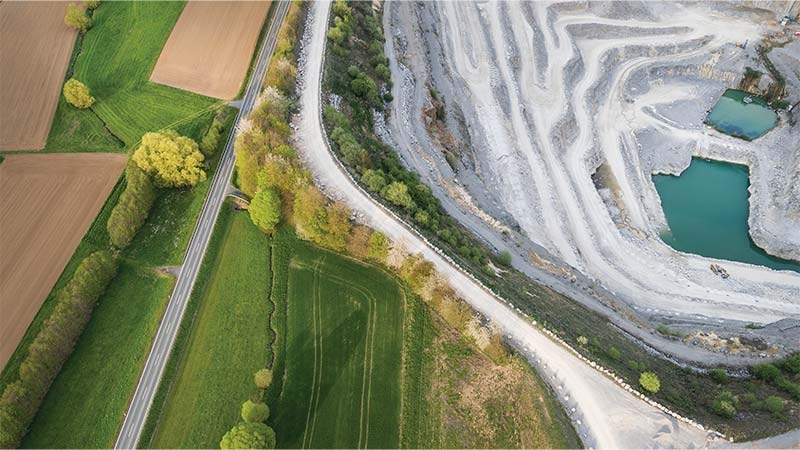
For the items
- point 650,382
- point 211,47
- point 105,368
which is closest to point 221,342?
point 105,368

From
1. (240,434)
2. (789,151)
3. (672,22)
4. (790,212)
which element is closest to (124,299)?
(240,434)

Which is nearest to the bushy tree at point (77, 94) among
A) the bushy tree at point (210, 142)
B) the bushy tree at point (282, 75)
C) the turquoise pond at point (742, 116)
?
the bushy tree at point (210, 142)

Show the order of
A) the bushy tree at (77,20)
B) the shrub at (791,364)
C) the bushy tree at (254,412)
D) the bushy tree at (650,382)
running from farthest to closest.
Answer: the bushy tree at (77,20), the shrub at (791,364), the bushy tree at (650,382), the bushy tree at (254,412)

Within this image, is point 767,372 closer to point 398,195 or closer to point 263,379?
point 398,195

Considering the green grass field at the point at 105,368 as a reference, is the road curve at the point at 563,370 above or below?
above

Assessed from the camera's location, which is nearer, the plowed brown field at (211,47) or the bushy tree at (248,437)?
the bushy tree at (248,437)

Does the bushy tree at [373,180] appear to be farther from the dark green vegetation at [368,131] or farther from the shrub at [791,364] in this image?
the shrub at [791,364]

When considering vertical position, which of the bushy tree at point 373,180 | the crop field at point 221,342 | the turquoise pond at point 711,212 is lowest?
the crop field at point 221,342
